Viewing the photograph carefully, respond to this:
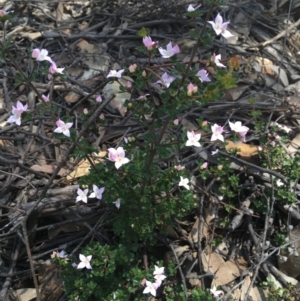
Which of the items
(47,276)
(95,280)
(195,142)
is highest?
(195,142)

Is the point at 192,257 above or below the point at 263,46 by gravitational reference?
below

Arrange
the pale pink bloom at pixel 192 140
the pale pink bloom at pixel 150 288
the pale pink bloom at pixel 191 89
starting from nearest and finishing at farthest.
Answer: the pale pink bloom at pixel 191 89, the pale pink bloom at pixel 192 140, the pale pink bloom at pixel 150 288

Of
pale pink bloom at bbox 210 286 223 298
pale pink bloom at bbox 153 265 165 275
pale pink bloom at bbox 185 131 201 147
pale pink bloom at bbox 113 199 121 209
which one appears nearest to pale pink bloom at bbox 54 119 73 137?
pale pink bloom at bbox 113 199 121 209

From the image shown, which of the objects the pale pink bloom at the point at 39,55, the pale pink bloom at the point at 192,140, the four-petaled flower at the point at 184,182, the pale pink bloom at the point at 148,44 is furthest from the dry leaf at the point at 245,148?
the pale pink bloom at the point at 39,55

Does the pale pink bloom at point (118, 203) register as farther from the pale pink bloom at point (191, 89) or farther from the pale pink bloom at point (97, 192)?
the pale pink bloom at point (191, 89)

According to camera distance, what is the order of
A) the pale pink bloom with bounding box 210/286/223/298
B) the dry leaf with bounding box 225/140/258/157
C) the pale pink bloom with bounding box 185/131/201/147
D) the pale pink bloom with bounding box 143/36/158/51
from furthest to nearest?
the dry leaf with bounding box 225/140/258/157 → the pale pink bloom with bounding box 210/286/223/298 → the pale pink bloom with bounding box 185/131/201/147 → the pale pink bloom with bounding box 143/36/158/51

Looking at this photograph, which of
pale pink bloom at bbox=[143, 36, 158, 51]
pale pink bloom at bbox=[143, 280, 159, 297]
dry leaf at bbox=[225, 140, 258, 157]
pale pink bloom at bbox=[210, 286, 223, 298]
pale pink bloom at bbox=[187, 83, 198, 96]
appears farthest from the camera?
dry leaf at bbox=[225, 140, 258, 157]

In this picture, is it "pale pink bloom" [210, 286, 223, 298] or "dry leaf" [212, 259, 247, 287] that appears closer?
"pale pink bloom" [210, 286, 223, 298]

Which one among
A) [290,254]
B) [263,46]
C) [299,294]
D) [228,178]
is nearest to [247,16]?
[263,46]

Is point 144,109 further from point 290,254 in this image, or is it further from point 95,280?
point 290,254

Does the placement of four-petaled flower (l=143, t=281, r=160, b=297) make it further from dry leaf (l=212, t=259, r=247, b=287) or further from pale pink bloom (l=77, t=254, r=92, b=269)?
dry leaf (l=212, t=259, r=247, b=287)

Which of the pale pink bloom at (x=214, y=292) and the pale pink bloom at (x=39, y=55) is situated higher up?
the pale pink bloom at (x=39, y=55)
